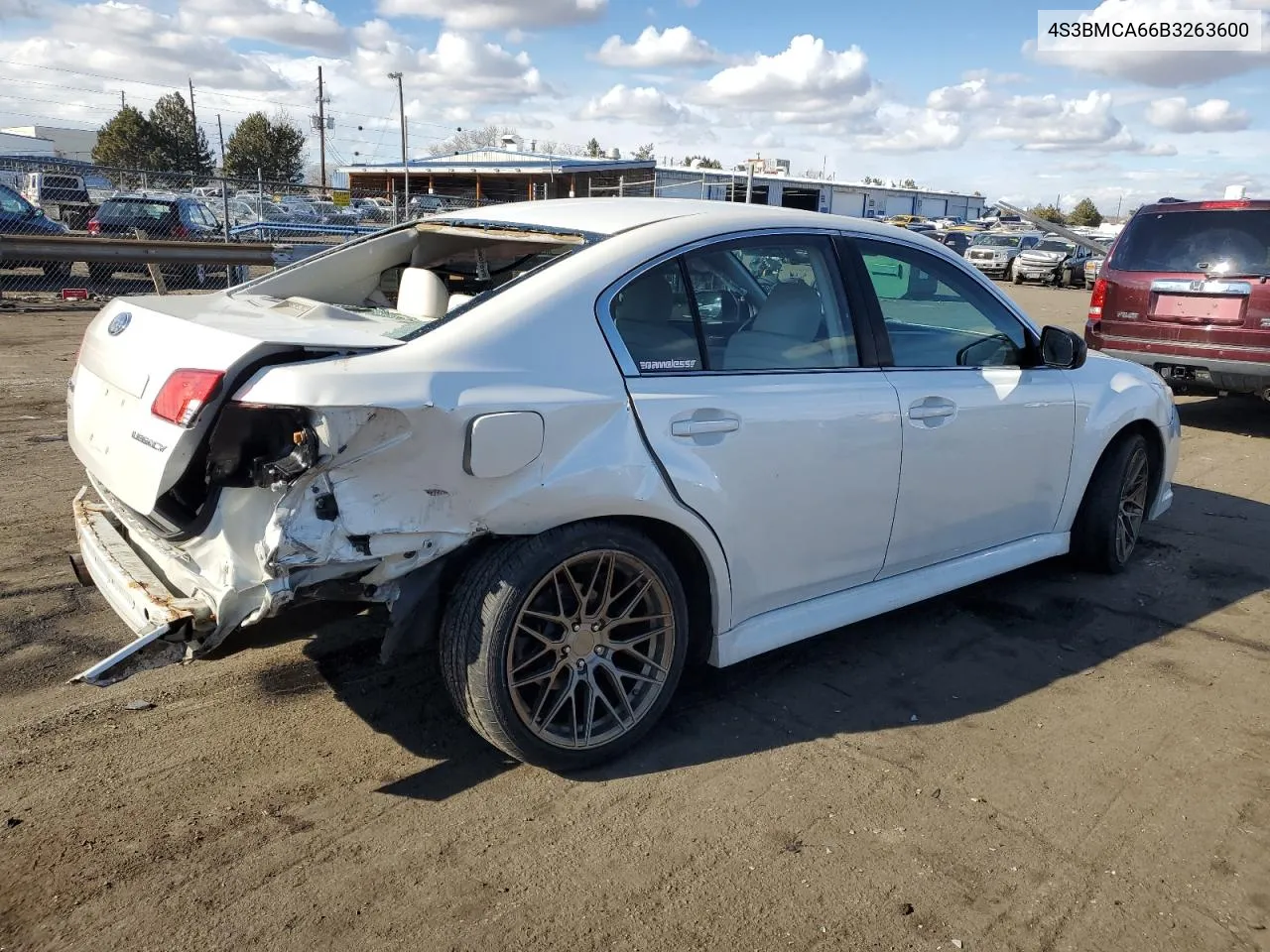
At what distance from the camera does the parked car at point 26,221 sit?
1482 cm

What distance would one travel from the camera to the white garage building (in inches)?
1260

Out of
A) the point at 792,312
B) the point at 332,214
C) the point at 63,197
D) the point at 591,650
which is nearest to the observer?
the point at 591,650

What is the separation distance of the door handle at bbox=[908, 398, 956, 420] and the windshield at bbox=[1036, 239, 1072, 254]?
98.3ft

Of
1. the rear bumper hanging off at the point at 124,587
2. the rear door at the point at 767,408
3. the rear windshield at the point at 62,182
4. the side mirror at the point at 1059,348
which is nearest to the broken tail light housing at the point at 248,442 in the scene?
the rear bumper hanging off at the point at 124,587

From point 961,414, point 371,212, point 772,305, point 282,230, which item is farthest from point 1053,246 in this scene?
point 772,305

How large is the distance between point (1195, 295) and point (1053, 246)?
80.2 feet

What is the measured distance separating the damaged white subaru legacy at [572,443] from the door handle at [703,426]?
0.01 metres

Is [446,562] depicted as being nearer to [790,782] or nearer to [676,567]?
[676,567]

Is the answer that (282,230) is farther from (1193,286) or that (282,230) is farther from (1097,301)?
(1193,286)

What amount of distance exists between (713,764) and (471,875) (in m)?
0.90

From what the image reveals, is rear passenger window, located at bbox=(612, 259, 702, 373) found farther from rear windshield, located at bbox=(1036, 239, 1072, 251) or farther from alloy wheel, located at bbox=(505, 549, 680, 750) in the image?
rear windshield, located at bbox=(1036, 239, 1072, 251)

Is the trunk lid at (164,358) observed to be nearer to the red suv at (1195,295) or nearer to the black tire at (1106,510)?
the black tire at (1106,510)

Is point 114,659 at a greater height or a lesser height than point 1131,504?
greater

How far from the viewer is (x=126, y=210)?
17.5 m
